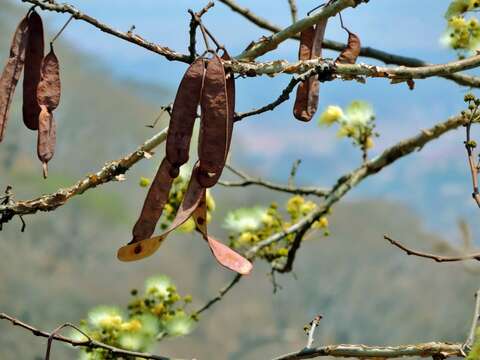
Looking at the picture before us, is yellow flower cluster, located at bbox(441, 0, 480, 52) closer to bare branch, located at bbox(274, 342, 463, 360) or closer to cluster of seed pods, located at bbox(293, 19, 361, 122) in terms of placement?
cluster of seed pods, located at bbox(293, 19, 361, 122)

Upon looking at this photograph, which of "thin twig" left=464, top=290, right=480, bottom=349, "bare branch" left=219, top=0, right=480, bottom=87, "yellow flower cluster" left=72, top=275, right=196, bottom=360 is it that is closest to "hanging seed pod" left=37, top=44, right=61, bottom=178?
"thin twig" left=464, top=290, right=480, bottom=349

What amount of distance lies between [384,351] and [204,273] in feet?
40.0

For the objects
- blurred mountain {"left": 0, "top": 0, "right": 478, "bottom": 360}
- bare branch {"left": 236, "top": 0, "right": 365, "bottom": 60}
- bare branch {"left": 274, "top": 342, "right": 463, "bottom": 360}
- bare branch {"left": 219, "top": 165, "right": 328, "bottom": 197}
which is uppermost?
blurred mountain {"left": 0, "top": 0, "right": 478, "bottom": 360}

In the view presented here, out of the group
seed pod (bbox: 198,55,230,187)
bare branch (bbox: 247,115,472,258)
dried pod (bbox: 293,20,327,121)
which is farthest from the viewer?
bare branch (bbox: 247,115,472,258)

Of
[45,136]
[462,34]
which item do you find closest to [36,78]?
[45,136]

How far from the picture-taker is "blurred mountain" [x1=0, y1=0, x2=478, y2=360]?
9484 mm

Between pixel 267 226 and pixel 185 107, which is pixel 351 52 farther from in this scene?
pixel 267 226

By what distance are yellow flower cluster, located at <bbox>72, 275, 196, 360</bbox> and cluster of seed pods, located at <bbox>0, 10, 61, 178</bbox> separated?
4.30 ft

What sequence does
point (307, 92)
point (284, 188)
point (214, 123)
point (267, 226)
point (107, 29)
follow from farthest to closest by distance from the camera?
point (284, 188), point (267, 226), point (307, 92), point (107, 29), point (214, 123)

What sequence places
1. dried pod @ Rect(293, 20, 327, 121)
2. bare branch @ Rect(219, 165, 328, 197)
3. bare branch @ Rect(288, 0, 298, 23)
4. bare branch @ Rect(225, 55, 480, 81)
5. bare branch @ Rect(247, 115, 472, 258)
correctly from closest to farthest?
bare branch @ Rect(225, 55, 480, 81) < dried pod @ Rect(293, 20, 327, 121) < bare branch @ Rect(288, 0, 298, 23) < bare branch @ Rect(247, 115, 472, 258) < bare branch @ Rect(219, 165, 328, 197)

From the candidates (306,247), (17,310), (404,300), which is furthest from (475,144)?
(306,247)

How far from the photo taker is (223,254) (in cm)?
181

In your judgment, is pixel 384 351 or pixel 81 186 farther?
pixel 81 186

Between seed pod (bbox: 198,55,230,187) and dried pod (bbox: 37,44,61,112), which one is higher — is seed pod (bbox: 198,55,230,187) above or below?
below
